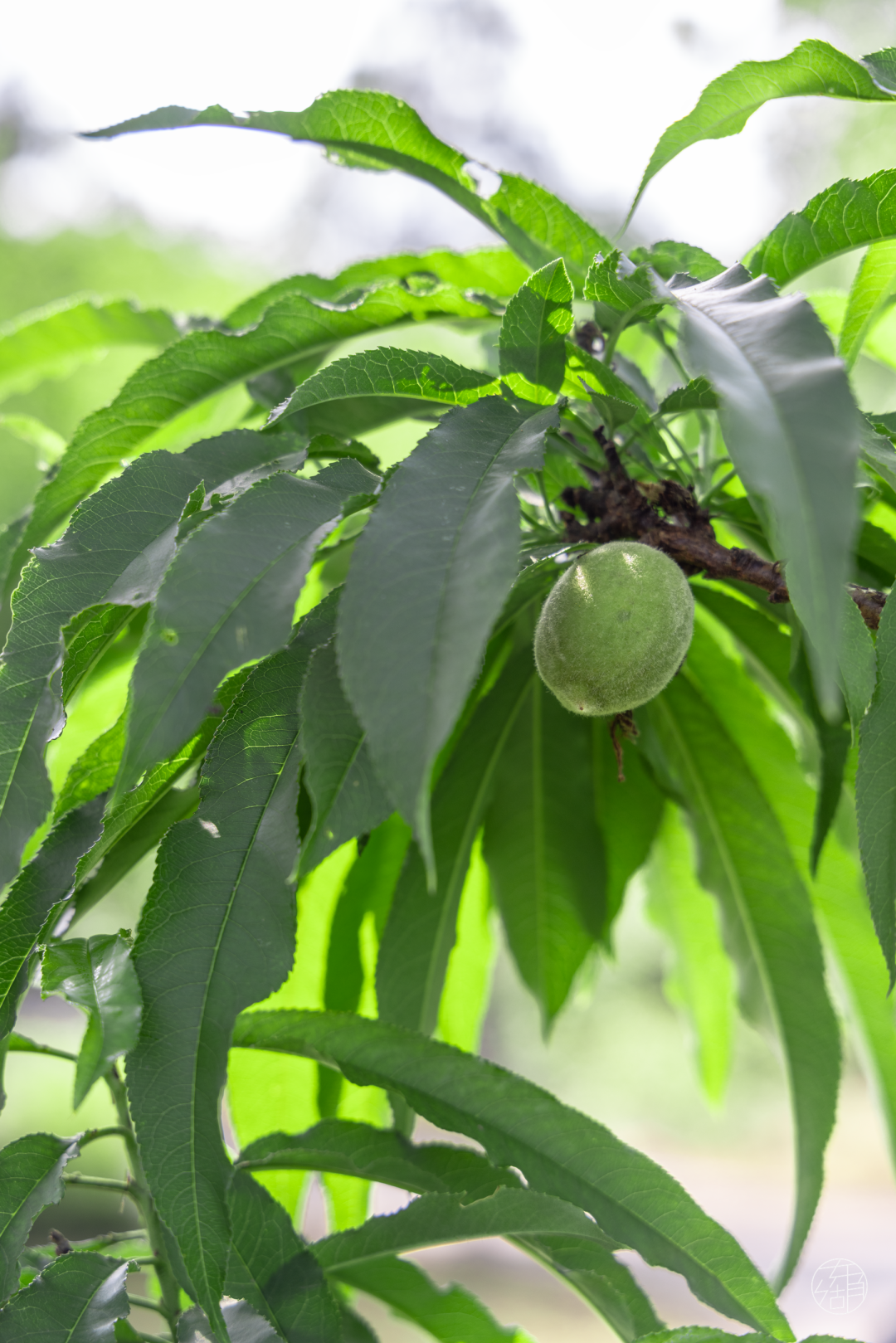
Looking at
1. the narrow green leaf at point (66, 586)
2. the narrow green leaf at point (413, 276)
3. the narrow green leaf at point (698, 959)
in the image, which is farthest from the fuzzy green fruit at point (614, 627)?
the narrow green leaf at point (698, 959)

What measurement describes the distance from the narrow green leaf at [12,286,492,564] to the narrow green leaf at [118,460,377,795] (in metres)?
0.21

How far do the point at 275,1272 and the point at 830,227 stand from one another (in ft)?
1.83

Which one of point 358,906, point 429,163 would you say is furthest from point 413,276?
point 358,906

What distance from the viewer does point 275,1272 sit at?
46 cm

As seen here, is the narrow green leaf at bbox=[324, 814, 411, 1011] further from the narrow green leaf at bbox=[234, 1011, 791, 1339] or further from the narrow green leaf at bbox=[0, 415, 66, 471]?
the narrow green leaf at bbox=[0, 415, 66, 471]

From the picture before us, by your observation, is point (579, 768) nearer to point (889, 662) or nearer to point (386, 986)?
point (386, 986)

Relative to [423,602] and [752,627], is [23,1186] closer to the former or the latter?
[423,602]

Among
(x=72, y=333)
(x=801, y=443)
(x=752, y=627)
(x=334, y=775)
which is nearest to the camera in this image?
(x=801, y=443)

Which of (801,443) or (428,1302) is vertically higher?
(801,443)

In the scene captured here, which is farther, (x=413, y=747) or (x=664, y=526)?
(x=664, y=526)

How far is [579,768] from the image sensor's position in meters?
0.68

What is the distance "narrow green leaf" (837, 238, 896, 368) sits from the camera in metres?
0.49

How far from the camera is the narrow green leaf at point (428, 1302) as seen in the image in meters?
0.51

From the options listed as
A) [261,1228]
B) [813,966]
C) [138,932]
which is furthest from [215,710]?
[813,966]
